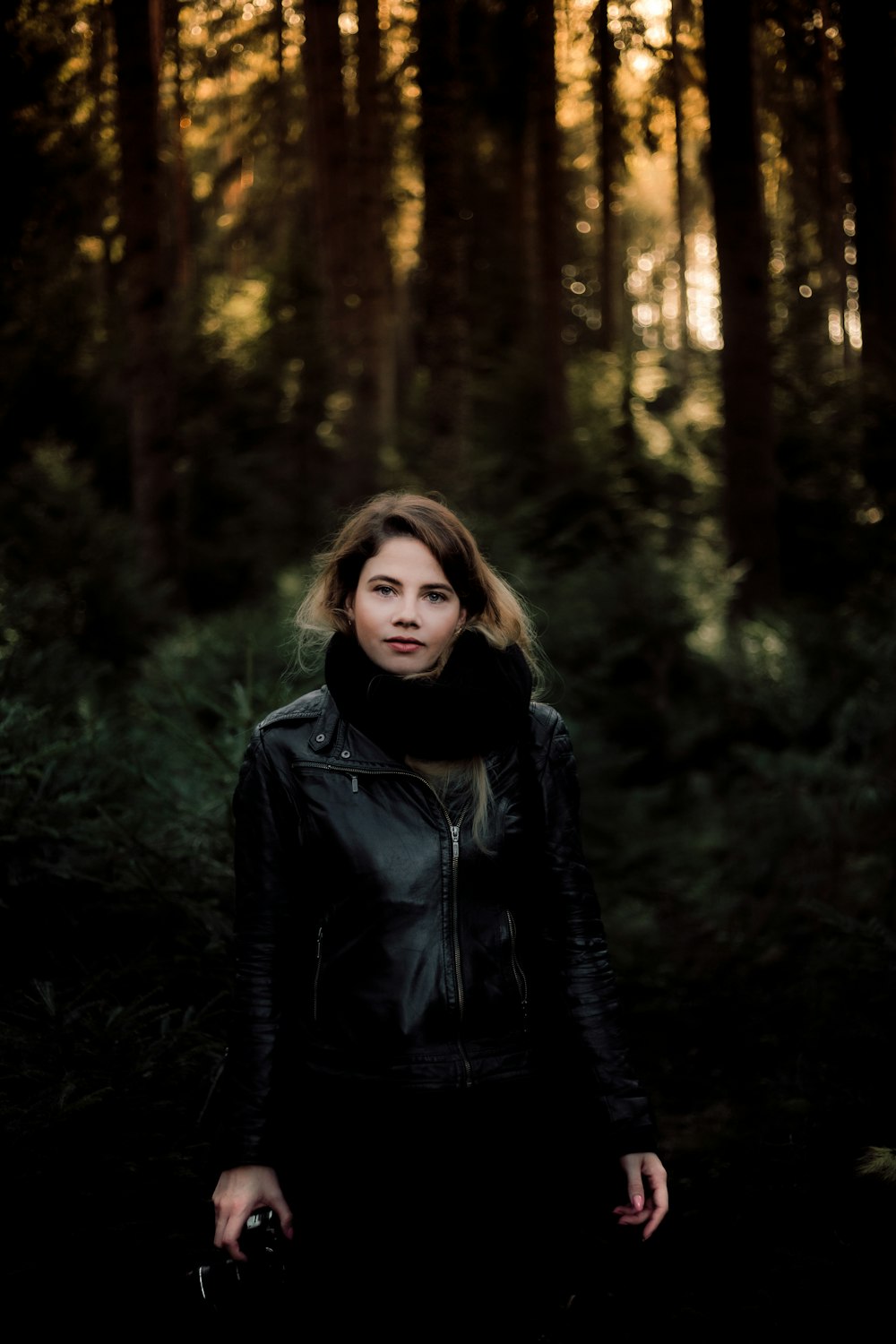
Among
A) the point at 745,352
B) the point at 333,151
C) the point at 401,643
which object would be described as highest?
the point at 333,151

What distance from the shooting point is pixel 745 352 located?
11734 millimetres

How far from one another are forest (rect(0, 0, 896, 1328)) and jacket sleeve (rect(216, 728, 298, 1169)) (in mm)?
922

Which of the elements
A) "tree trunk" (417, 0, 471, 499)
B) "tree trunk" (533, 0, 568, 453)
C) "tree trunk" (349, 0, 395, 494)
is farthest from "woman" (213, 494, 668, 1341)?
"tree trunk" (533, 0, 568, 453)

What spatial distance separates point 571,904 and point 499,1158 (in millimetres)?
581

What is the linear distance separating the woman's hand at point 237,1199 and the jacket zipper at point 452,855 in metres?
0.35

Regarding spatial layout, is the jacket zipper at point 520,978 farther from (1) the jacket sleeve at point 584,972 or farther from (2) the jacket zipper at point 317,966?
(2) the jacket zipper at point 317,966

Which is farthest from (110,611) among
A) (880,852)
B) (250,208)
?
(250,208)

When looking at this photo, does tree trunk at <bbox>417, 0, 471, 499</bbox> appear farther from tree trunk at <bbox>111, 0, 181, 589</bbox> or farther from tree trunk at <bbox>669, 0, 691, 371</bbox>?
tree trunk at <bbox>669, 0, 691, 371</bbox>

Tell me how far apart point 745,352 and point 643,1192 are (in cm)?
1097

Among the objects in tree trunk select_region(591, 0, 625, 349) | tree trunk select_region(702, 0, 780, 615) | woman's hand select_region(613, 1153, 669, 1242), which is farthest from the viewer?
tree trunk select_region(591, 0, 625, 349)

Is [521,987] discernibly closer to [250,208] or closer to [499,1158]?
[499,1158]

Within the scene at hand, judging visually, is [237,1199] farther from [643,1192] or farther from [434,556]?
[434,556]

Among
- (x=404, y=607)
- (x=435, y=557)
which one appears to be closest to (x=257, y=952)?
(x=404, y=607)

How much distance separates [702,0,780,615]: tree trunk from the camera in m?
11.4
